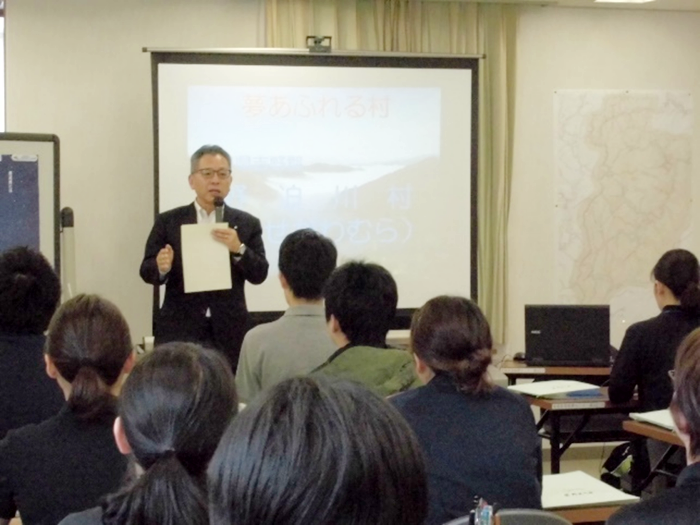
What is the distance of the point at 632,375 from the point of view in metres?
3.83

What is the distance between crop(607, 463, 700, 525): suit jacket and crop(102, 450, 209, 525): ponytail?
2.54 ft

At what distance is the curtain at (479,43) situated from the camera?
5.19 meters

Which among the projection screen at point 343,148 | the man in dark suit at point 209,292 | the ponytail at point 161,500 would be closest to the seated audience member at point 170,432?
the ponytail at point 161,500

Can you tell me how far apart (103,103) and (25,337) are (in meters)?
2.81

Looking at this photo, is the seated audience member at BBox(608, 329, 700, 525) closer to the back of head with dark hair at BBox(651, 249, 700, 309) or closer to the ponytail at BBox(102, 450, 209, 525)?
the ponytail at BBox(102, 450, 209, 525)

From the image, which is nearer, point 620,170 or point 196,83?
point 196,83

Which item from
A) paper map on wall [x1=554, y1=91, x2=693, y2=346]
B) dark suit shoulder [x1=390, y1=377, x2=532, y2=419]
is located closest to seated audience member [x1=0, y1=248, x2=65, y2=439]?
dark suit shoulder [x1=390, y1=377, x2=532, y2=419]

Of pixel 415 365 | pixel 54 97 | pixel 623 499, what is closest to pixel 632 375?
pixel 623 499

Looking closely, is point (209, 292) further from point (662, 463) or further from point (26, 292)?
point (662, 463)

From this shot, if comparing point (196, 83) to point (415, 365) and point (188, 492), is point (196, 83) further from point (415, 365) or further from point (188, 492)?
point (188, 492)

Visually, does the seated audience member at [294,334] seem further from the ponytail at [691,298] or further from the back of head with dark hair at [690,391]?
the ponytail at [691,298]

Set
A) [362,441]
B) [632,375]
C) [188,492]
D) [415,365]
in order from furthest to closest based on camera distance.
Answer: [632,375]
[415,365]
[188,492]
[362,441]

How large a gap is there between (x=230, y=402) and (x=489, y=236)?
169 inches

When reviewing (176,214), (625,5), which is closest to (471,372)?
(176,214)
